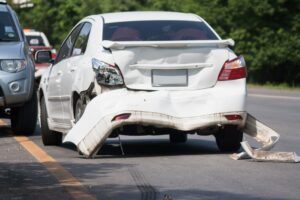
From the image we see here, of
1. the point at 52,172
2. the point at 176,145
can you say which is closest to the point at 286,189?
the point at 52,172

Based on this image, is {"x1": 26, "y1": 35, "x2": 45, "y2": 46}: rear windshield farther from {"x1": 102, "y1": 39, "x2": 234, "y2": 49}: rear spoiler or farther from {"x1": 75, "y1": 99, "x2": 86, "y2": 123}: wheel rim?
{"x1": 102, "y1": 39, "x2": 234, "y2": 49}: rear spoiler

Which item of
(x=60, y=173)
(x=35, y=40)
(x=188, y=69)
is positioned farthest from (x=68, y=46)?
(x=35, y=40)

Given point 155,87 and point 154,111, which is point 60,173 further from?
point 155,87

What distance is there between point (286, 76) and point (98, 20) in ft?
92.8

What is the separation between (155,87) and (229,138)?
1263 mm

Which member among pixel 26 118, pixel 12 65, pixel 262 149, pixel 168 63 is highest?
pixel 168 63

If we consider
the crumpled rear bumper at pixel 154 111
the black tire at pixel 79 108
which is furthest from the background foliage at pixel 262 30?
the crumpled rear bumper at pixel 154 111

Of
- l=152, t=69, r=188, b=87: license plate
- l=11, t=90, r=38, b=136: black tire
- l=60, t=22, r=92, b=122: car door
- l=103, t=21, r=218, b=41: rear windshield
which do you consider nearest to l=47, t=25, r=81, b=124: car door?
l=60, t=22, r=92, b=122: car door

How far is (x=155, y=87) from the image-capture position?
1134 cm

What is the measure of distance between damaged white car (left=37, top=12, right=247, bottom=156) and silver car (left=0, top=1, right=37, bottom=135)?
3132 millimetres

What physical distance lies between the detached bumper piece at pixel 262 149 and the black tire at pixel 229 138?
0.19 metres

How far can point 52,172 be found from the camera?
33.7ft

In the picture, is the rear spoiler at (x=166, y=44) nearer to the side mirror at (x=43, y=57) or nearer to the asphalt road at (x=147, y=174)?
the asphalt road at (x=147, y=174)

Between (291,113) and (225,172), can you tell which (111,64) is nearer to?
(225,172)
